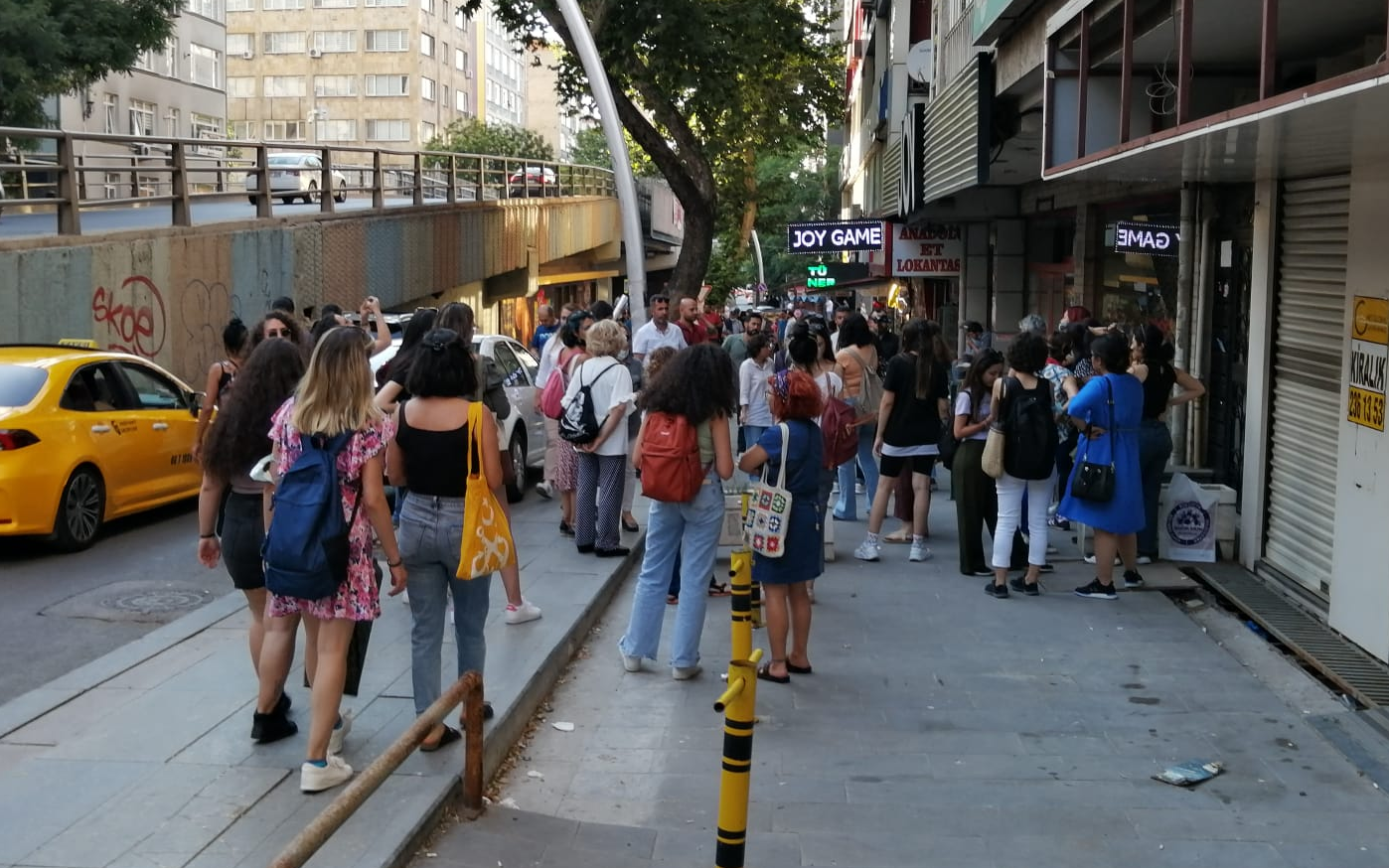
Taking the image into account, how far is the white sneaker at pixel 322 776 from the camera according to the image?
17.9 ft

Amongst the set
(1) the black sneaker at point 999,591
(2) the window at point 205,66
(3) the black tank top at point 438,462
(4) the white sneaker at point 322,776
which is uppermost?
(2) the window at point 205,66

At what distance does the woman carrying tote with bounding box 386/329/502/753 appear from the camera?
594cm

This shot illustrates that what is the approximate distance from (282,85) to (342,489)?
91286 millimetres

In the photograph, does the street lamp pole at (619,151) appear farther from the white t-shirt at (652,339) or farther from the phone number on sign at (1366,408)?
the phone number on sign at (1366,408)

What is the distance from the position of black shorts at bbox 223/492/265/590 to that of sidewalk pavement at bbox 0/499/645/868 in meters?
0.69

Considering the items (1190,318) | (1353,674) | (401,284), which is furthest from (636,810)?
(401,284)

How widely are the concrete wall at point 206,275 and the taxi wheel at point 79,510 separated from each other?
167 inches

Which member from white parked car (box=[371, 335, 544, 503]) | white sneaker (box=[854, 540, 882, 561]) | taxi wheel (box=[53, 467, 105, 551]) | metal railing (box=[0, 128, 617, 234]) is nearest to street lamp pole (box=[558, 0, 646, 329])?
white parked car (box=[371, 335, 544, 503])

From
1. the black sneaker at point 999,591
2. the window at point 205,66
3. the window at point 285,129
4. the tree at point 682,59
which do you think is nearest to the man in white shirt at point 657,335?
the black sneaker at point 999,591

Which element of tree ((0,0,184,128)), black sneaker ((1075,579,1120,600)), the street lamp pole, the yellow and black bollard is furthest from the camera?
tree ((0,0,184,128))

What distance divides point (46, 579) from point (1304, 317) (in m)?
8.44

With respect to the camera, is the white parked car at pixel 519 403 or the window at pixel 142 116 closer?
the white parked car at pixel 519 403

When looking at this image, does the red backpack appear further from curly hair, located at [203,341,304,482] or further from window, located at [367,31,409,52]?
window, located at [367,31,409,52]

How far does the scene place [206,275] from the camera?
18.2 meters
